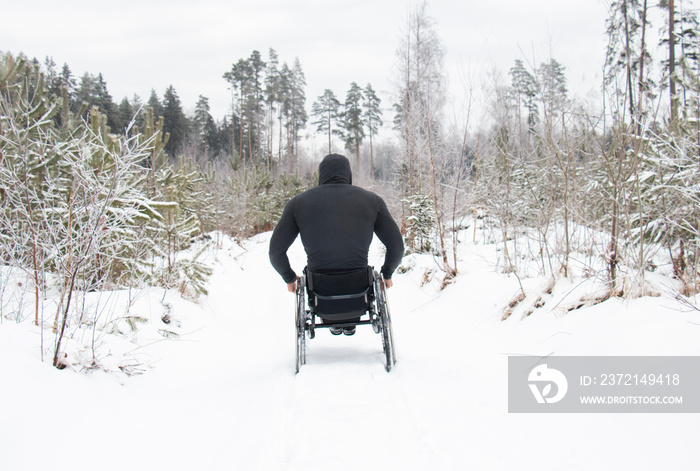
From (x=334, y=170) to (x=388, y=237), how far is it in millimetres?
719

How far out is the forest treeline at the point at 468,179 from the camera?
3572 millimetres

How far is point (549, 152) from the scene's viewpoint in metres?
4.87

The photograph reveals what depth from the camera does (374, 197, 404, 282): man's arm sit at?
333cm

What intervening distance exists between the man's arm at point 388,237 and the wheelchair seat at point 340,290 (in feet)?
0.87

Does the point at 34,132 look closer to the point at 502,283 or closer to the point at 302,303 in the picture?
the point at 302,303

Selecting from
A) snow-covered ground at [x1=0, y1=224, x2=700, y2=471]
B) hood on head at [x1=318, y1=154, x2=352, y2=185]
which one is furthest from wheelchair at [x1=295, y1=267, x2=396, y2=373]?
hood on head at [x1=318, y1=154, x2=352, y2=185]

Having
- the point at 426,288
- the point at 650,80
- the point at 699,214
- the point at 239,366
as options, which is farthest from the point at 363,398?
the point at 426,288

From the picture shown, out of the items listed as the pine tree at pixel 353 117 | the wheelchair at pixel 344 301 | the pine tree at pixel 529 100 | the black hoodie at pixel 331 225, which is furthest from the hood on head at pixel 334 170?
the pine tree at pixel 353 117

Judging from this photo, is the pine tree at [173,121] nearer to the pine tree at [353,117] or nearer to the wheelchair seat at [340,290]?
the pine tree at [353,117]

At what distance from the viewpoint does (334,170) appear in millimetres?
3344

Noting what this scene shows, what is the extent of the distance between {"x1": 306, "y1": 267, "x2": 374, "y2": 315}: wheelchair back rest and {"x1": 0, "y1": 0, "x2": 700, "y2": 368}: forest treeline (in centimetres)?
161

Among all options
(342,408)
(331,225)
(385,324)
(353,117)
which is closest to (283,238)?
(331,225)

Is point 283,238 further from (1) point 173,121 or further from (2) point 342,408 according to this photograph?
(1) point 173,121

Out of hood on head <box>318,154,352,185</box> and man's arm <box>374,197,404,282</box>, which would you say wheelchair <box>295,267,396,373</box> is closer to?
man's arm <box>374,197,404,282</box>
